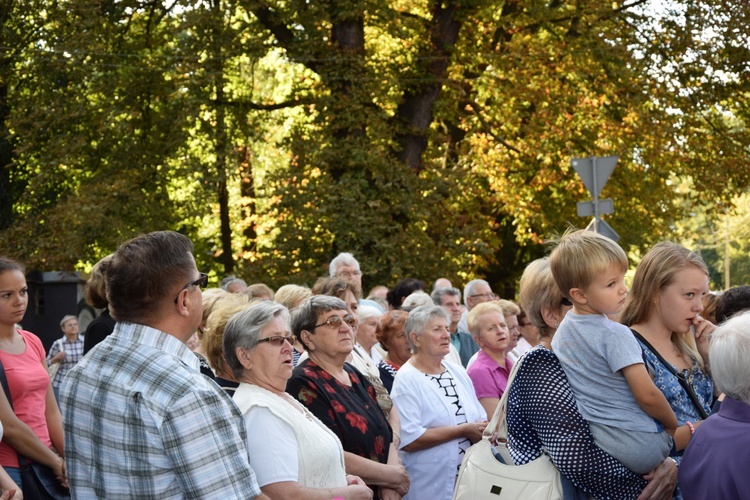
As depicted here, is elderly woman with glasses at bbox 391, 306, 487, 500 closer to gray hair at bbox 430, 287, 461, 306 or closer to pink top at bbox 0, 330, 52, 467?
pink top at bbox 0, 330, 52, 467

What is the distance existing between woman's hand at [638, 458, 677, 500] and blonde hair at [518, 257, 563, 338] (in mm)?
904

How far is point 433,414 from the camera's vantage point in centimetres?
676

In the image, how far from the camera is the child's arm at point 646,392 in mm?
4266

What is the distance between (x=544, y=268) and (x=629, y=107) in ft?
51.2

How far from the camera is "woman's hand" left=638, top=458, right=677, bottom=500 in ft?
14.3

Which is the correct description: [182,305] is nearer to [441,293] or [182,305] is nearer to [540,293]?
[540,293]

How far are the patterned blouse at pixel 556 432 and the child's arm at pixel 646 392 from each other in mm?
258

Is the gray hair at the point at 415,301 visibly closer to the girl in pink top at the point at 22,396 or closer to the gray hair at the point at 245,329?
the girl in pink top at the point at 22,396

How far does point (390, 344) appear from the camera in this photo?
780cm

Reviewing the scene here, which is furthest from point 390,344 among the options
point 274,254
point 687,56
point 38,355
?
point 687,56

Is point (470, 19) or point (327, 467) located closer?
point (327, 467)

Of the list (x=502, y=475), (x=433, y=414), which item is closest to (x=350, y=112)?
(x=433, y=414)

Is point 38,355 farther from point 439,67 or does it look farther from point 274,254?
point 439,67

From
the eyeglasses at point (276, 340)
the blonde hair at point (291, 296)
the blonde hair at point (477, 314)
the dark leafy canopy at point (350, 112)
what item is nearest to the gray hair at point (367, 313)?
the blonde hair at point (291, 296)
